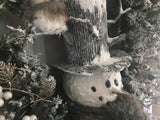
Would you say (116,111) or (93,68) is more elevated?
(93,68)

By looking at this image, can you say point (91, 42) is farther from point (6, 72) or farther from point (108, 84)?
point (6, 72)

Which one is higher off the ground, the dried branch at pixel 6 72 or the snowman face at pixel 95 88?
the dried branch at pixel 6 72

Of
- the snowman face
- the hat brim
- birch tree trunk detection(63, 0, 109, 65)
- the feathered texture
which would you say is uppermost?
birch tree trunk detection(63, 0, 109, 65)

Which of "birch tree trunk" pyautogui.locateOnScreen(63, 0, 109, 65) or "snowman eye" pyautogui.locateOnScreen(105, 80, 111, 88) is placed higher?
"birch tree trunk" pyautogui.locateOnScreen(63, 0, 109, 65)

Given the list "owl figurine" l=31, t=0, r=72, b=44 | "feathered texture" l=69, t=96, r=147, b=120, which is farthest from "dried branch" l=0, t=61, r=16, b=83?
"feathered texture" l=69, t=96, r=147, b=120

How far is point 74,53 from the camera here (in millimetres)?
751

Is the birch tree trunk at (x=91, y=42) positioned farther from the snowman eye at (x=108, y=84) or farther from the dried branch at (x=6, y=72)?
the dried branch at (x=6, y=72)

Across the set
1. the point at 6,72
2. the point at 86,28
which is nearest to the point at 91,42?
the point at 86,28

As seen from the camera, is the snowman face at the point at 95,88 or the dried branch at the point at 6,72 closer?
the dried branch at the point at 6,72

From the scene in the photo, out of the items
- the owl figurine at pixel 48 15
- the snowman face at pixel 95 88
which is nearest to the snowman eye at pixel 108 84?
the snowman face at pixel 95 88

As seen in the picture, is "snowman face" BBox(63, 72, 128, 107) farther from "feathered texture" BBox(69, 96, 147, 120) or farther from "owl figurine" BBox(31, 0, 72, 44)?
"owl figurine" BBox(31, 0, 72, 44)

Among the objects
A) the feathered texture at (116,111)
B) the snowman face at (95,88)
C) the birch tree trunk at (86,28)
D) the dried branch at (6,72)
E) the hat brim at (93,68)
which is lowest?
the feathered texture at (116,111)

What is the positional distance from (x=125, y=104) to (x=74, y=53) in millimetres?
230

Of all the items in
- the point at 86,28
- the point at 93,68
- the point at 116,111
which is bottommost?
the point at 116,111
